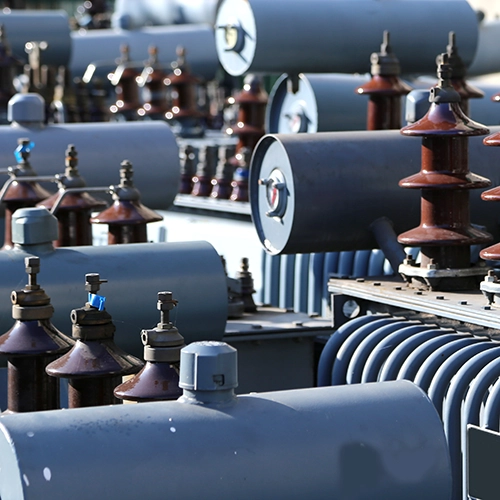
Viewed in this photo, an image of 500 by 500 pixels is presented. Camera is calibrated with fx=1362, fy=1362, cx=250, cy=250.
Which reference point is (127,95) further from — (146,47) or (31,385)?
(31,385)

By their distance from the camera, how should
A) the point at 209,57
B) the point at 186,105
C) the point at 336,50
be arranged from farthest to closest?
the point at 209,57, the point at 186,105, the point at 336,50

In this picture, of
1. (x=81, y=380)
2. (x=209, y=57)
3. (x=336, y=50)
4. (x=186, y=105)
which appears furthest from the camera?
(x=209, y=57)

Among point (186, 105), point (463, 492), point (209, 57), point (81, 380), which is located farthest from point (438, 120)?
point (209, 57)

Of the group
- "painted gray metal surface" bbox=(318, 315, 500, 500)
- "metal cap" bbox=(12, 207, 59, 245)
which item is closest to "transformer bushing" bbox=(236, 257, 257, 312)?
"painted gray metal surface" bbox=(318, 315, 500, 500)

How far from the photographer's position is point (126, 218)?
4766 millimetres

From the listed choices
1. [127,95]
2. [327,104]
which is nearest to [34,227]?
[327,104]

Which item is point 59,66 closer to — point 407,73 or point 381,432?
point 407,73

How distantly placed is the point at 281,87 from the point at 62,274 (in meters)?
3.09

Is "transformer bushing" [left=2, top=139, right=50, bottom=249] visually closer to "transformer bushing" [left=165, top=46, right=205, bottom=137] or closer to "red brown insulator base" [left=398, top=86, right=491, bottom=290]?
"red brown insulator base" [left=398, top=86, right=491, bottom=290]

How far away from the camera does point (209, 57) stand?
13289mm

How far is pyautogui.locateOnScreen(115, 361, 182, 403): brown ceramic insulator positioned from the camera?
291cm

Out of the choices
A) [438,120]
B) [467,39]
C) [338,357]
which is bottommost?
[338,357]

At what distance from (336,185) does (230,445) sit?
2.09m

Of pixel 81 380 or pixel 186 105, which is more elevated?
pixel 186 105
